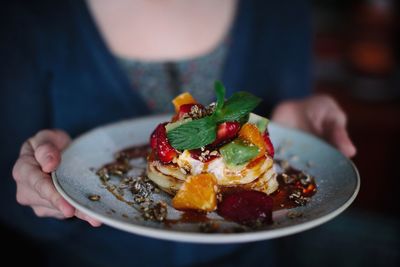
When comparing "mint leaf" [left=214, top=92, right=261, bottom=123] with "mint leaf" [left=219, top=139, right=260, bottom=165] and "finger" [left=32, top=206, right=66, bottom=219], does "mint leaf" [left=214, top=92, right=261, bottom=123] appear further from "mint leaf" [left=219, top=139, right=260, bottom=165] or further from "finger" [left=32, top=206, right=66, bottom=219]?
"finger" [left=32, top=206, right=66, bottom=219]

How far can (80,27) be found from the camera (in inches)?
72.6

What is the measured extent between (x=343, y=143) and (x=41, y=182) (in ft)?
3.09

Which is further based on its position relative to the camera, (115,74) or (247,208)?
(115,74)

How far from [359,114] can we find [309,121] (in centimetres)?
147

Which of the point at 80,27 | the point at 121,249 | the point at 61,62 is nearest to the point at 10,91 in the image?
the point at 61,62

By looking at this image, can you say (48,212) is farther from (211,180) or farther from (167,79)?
(167,79)

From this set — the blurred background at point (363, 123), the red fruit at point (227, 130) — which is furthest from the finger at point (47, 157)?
the blurred background at point (363, 123)

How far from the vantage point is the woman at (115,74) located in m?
1.75

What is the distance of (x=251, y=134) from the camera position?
1.21 m

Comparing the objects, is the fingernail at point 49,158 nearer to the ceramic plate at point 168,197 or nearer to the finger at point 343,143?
the ceramic plate at point 168,197

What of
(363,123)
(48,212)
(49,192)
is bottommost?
(363,123)

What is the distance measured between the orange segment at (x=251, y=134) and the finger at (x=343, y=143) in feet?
1.23

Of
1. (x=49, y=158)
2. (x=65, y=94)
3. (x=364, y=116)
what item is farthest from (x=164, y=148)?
(x=364, y=116)

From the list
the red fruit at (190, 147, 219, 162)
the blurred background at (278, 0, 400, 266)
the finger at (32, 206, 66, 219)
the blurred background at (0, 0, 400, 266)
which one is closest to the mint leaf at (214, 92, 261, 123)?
the red fruit at (190, 147, 219, 162)
